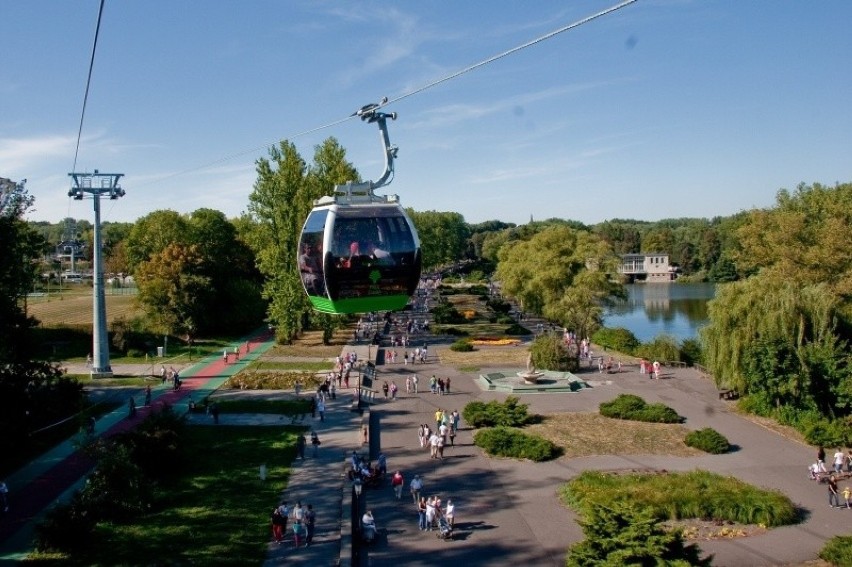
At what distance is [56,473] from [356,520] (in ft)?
37.6

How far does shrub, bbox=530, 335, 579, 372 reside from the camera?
129 feet

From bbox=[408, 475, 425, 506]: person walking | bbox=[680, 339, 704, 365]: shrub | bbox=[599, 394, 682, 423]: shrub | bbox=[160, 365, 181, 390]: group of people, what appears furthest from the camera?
bbox=[680, 339, 704, 365]: shrub

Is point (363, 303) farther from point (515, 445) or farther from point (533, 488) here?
point (515, 445)

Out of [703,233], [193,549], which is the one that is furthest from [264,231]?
[703,233]

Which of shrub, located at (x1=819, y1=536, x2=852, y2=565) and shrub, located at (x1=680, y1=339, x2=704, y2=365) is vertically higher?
shrub, located at (x1=680, y1=339, x2=704, y2=365)

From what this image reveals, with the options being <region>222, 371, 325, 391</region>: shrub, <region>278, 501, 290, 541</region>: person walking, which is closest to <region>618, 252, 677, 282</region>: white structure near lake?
<region>222, 371, 325, 391</region>: shrub

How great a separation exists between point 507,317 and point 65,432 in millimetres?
43565

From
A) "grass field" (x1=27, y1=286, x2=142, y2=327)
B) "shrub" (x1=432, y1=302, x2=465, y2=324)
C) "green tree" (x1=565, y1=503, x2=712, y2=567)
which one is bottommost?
"green tree" (x1=565, y1=503, x2=712, y2=567)

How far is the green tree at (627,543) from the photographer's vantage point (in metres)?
13.1

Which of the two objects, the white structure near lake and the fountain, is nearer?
the fountain

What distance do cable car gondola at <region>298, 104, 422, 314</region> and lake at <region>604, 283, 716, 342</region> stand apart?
41.5m

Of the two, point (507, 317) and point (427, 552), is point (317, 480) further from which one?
point (507, 317)

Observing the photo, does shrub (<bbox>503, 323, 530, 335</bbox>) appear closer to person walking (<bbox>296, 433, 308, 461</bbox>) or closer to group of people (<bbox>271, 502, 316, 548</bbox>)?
person walking (<bbox>296, 433, 308, 461</bbox>)

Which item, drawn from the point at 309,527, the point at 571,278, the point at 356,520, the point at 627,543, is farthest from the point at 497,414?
the point at 571,278
